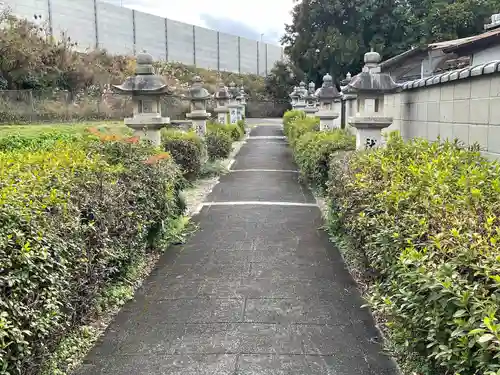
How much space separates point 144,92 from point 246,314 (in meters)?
4.69

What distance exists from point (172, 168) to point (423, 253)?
4564 mm

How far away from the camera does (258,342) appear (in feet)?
11.6

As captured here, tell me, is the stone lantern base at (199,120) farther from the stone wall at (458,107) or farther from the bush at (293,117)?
the stone wall at (458,107)

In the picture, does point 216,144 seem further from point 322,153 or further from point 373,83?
point 373,83

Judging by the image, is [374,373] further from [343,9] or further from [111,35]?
[111,35]

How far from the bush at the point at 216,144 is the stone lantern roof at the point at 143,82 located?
Answer: 525 centimetres

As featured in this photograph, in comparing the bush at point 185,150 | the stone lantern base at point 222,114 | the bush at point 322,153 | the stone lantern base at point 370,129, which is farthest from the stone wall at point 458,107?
the stone lantern base at point 222,114

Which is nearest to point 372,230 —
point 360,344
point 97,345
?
point 360,344

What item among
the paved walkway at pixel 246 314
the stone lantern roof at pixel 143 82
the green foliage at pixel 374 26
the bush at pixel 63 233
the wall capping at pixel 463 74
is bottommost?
the paved walkway at pixel 246 314

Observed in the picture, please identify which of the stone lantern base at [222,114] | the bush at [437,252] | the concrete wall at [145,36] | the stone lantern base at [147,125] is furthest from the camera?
the concrete wall at [145,36]

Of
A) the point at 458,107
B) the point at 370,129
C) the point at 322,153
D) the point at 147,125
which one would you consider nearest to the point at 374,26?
the point at 322,153

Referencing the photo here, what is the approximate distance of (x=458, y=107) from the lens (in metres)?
5.29

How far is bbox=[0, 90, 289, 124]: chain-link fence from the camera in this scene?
22891 mm

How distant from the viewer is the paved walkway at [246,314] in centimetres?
327
